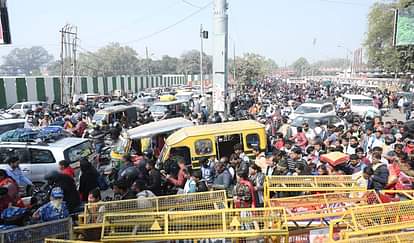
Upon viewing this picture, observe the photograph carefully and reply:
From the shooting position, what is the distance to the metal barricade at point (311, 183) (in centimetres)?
633

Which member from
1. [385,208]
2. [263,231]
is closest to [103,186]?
[263,231]

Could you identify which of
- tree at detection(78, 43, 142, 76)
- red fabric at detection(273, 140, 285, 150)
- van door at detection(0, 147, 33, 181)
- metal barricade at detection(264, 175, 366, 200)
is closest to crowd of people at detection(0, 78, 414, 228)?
metal barricade at detection(264, 175, 366, 200)

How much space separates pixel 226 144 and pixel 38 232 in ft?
20.4

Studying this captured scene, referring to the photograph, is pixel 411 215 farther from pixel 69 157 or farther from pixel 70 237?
pixel 69 157

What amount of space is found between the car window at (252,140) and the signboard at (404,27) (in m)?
12.7

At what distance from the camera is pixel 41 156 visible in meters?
9.62

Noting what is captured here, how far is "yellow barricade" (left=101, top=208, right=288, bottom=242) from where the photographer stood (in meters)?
4.32

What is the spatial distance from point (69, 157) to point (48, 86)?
110ft

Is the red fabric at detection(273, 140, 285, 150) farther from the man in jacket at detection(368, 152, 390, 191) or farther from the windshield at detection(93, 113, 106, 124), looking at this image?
the windshield at detection(93, 113, 106, 124)

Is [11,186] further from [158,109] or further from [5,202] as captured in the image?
[158,109]

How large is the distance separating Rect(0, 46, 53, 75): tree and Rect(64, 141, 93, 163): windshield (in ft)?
591

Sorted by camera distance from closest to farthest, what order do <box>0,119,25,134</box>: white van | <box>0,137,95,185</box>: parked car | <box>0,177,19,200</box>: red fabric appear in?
1. <box>0,177,19,200</box>: red fabric
2. <box>0,137,95,185</box>: parked car
3. <box>0,119,25,134</box>: white van

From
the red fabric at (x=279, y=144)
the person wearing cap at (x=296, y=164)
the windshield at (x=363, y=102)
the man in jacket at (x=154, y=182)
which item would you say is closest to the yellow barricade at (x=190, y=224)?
the man in jacket at (x=154, y=182)

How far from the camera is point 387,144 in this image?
11.2 meters
